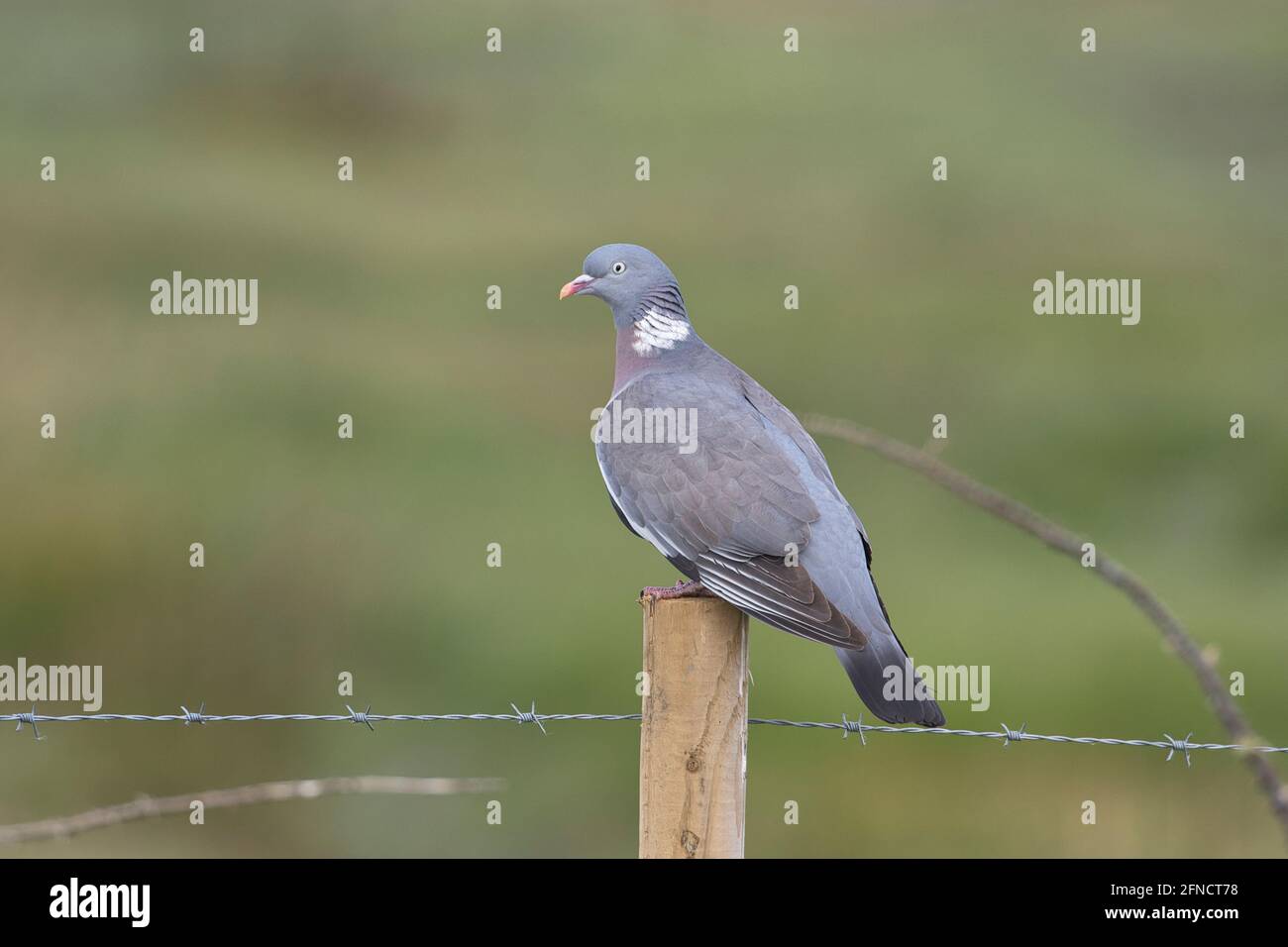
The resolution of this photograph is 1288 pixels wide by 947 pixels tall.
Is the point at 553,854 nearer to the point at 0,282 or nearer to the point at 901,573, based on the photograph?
the point at 901,573

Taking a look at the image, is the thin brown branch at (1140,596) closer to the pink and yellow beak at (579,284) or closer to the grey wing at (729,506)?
the grey wing at (729,506)

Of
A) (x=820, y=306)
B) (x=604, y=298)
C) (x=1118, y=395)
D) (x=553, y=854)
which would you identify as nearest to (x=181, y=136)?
(x=820, y=306)

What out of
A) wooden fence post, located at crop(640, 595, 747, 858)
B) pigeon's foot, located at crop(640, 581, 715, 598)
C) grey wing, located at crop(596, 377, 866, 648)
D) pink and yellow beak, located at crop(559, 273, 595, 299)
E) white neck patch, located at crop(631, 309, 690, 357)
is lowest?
wooden fence post, located at crop(640, 595, 747, 858)

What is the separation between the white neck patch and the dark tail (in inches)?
71.8

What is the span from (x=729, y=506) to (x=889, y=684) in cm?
97

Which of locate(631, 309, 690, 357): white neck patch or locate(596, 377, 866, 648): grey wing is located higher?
locate(631, 309, 690, 357): white neck patch

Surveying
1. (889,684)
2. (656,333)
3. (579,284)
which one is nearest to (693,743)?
(889,684)

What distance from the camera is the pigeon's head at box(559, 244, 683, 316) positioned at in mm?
7152

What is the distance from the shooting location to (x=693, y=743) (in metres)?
4.59

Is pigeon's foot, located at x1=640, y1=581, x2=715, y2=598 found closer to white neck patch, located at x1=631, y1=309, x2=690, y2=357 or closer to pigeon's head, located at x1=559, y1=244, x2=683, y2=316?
white neck patch, located at x1=631, y1=309, x2=690, y2=357

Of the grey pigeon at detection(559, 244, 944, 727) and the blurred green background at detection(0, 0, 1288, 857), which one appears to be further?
the blurred green background at detection(0, 0, 1288, 857)

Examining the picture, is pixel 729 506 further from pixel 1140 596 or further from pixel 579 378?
pixel 579 378

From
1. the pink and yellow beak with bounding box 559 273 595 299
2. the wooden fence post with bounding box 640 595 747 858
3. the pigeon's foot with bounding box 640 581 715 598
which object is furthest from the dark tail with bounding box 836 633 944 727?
the pink and yellow beak with bounding box 559 273 595 299

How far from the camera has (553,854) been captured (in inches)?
504
